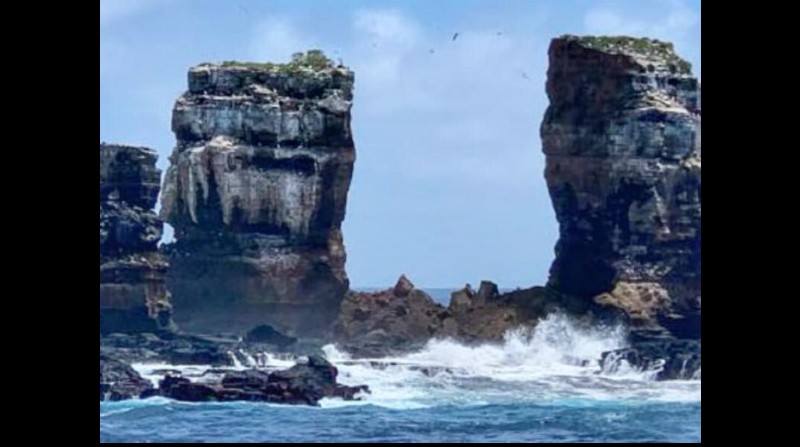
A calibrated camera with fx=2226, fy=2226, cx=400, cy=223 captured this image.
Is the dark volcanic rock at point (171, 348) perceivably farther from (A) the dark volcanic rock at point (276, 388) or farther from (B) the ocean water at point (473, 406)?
(A) the dark volcanic rock at point (276, 388)

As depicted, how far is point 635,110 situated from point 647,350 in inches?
259

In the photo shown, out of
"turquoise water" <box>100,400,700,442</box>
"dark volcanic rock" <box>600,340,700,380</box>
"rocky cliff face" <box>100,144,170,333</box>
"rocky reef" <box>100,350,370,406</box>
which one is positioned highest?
"rocky cliff face" <box>100,144,170,333</box>

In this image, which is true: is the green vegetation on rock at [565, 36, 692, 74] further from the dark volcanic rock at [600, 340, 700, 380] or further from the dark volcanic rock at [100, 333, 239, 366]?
the dark volcanic rock at [100, 333, 239, 366]

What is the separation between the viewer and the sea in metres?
45.7

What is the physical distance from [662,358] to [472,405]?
660 cm

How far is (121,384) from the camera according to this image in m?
54.5

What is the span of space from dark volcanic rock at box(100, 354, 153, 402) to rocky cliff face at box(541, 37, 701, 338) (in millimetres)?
13155

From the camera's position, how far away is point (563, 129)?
61.1 meters

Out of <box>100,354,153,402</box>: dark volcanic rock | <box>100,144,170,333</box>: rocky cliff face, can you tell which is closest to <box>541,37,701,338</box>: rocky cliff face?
<box>100,144,170,333</box>: rocky cliff face

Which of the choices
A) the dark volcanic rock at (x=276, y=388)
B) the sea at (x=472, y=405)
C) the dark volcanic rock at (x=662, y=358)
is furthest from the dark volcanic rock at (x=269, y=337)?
the dark volcanic rock at (x=662, y=358)

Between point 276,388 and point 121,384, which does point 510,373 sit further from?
point 121,384

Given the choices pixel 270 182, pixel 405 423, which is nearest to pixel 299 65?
pixel 270 182

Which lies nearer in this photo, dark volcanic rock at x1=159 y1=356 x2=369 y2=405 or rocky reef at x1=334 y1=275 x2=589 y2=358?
dark volcanic rock at x1=159 y1=356 x2=369 y2=405

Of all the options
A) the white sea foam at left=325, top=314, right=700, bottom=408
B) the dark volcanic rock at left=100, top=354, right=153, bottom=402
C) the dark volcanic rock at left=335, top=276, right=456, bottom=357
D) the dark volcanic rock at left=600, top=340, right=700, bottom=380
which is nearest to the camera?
the dark volcanic rock at left=100, top=354, right=153, bottom=402
